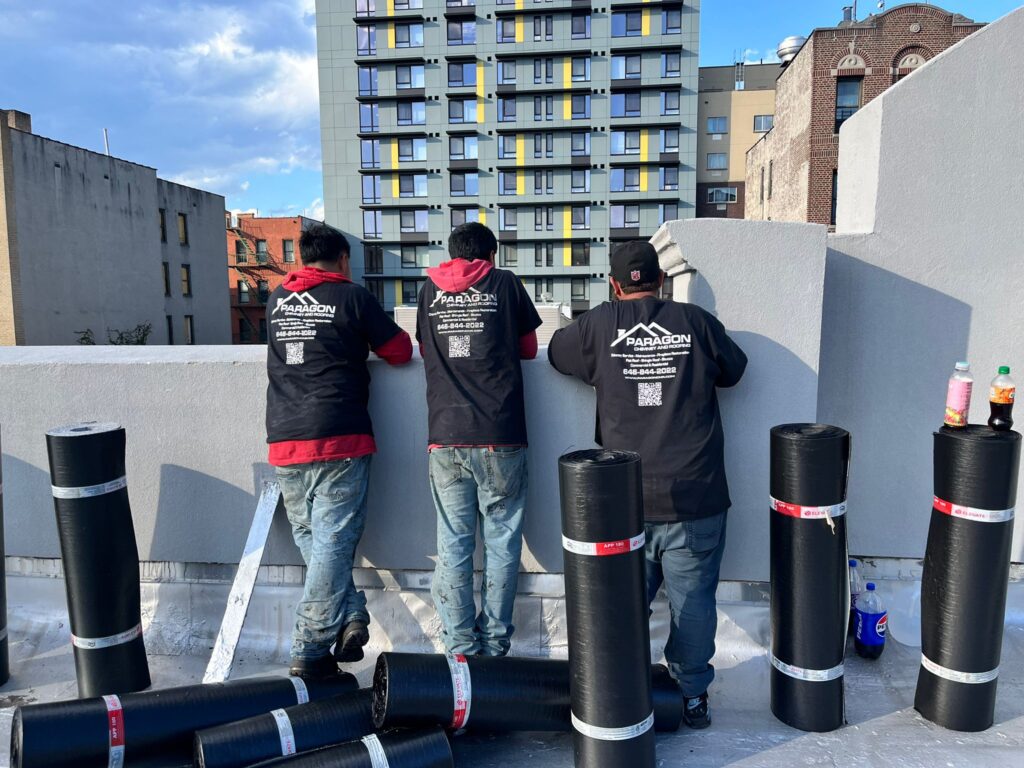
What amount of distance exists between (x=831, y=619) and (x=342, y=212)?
5259 centimetres

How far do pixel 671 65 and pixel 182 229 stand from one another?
34667 mm

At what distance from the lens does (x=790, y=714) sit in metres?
3.12

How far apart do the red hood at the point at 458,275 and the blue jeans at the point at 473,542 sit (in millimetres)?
787

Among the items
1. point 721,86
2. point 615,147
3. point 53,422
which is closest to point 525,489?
point 53,422

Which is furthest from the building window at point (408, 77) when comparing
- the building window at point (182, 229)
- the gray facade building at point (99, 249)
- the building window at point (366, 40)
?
the building window at point (182, 229)

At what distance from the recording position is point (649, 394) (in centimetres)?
311

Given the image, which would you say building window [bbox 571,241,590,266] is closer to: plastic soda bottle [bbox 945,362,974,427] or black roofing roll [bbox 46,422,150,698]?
plastic soda bottle [bbox 945,362,974,427]

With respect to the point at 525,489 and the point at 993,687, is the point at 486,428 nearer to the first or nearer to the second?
the point at 525,489

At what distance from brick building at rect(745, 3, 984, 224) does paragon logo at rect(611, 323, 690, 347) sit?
3000 cm

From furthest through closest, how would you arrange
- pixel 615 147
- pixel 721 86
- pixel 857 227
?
1. pixel 721 86
2. pixel 615 147
3. pixel 857 227

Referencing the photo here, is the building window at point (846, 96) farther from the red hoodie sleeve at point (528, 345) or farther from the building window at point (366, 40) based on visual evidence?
the building window at point (366, 40)

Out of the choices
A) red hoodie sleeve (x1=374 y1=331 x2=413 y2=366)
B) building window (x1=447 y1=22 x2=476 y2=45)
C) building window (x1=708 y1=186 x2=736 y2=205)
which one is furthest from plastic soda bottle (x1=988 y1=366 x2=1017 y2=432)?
building window (x1=447 y1=22 x2=476 y2=45)

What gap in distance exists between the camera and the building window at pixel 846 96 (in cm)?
2969

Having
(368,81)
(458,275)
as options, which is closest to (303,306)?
(458,275)
